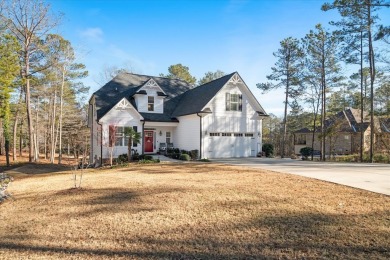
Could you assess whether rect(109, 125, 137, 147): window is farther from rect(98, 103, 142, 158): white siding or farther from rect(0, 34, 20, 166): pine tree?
rect(0, 34, 20, 166): pine tree

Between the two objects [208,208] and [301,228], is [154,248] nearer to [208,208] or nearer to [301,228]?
[208,208]

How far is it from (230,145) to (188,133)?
3.63 meters

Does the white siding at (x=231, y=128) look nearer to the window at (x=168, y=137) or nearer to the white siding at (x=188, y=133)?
the white siding at (x=188, y=133)

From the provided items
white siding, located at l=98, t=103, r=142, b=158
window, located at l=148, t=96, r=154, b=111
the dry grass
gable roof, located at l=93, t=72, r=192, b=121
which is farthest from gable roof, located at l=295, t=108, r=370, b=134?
the dry grass

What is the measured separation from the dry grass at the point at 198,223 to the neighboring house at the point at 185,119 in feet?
38.1

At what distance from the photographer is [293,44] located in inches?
1114

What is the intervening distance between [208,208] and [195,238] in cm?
169

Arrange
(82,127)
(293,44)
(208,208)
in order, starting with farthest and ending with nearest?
1. (82,127)
2. (293,44)
3. (208,208)

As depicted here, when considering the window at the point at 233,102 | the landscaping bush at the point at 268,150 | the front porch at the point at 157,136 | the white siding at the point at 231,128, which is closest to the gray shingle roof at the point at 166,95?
the front porch at the point at 157,136

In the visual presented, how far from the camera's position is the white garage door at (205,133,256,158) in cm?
2106

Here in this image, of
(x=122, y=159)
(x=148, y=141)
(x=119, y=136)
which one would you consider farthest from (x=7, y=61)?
(x=148, y=141)

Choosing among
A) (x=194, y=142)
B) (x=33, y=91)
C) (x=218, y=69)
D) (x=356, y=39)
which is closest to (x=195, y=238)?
(x=194, y=142)

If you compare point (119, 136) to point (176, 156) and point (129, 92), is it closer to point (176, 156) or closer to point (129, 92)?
point (176, 156)

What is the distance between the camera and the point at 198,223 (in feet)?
19.3
